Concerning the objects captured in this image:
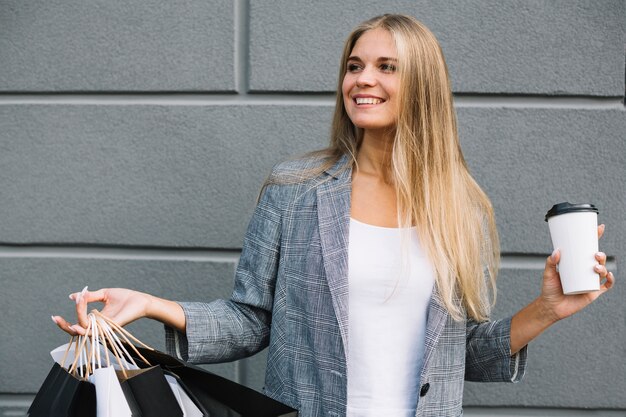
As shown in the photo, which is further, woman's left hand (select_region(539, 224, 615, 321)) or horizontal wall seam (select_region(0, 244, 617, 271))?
horizontal wall seam (select_region(0, 244, 617, 271))

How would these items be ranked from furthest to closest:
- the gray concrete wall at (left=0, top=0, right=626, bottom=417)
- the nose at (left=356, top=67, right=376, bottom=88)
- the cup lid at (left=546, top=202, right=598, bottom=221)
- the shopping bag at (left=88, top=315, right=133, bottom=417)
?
the gray concrete wall at (left=0, top=0, right=626, bottom=417) < the nose at (left=356, top=67, right=376, bottom=88) < the cup lid at (left=546, top=202, right=598, bottom=221) < the shopping bag at (left=88, top=315, right=133, bottom=417)

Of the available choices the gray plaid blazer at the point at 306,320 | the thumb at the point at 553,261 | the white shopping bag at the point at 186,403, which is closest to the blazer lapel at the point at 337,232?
the gray plaid blazer at the point at 306,320

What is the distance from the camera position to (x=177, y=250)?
283cm

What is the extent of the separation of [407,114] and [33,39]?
179 cm

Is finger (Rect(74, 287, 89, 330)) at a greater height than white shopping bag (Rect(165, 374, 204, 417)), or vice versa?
finger (Rect(74, 287, 89, 330))

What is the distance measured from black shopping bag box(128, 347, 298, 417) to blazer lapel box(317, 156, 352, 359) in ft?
1.09

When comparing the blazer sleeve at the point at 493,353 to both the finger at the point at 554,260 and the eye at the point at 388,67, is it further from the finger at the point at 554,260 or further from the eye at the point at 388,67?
the eye at the point at 388,67

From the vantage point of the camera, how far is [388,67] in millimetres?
1958

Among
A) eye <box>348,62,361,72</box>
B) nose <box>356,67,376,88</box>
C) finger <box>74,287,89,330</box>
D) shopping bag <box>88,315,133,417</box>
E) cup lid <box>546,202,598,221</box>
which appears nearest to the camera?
shopping bag <box>88,315,133,417</box>

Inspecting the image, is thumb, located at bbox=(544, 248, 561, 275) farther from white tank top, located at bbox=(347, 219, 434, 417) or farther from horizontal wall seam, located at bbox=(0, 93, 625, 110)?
horizontal wall seam, located at bbox=(0, 93, 625, 110)

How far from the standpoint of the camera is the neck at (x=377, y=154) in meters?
2.05

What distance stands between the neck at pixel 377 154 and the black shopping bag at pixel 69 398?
1.08 metres

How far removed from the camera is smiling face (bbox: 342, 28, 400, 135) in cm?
193

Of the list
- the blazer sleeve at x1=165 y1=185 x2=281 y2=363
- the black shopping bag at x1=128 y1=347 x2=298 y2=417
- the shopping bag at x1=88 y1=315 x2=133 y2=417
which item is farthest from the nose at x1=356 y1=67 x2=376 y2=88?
the shopping bag at x1=88 y1=315 x2=133 y2=417
